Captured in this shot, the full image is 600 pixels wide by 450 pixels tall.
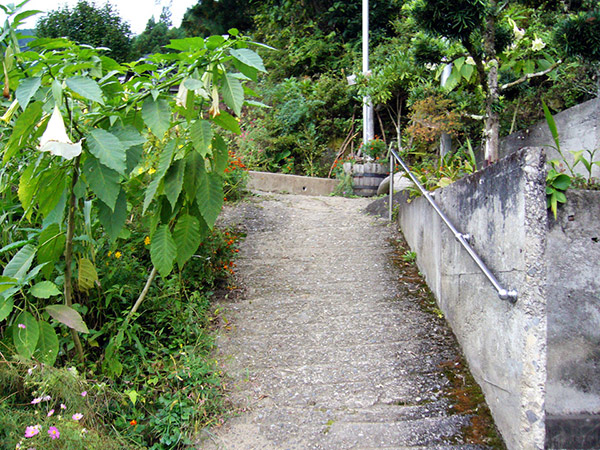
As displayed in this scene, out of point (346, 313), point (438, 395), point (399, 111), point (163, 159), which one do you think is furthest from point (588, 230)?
point (399, 111)

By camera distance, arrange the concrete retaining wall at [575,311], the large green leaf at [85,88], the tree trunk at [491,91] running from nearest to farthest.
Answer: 1. the large green leaf at [85,88]
2. the concrete retaining wall at [575,311]
3. the tree trunk at [491,91]

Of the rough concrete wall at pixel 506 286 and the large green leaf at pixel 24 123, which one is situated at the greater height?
the large green leaf at pixel 24 123

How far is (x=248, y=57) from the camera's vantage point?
7.04 feet

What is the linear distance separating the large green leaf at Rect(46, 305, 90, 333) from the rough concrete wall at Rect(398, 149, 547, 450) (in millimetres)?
2146

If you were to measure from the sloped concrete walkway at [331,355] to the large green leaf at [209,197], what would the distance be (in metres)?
1.23

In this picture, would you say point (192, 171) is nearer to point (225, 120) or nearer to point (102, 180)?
point (225, 120)

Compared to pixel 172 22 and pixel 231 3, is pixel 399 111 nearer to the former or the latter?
pixel 231 3

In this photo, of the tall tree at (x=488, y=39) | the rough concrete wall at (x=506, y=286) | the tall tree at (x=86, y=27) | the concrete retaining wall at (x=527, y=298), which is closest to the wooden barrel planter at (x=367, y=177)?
the tall tree at (x=488, y=39)

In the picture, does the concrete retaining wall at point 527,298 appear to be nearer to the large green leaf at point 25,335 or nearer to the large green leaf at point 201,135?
the large green leaf at point 201,135

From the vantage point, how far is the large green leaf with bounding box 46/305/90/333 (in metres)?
2.47

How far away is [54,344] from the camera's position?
2.52 m

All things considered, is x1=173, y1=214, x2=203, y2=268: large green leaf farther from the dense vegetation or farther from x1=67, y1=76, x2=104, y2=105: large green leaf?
x1=67, y1=76, x2=104, y2=105: large green leaf

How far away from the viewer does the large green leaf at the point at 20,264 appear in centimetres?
245

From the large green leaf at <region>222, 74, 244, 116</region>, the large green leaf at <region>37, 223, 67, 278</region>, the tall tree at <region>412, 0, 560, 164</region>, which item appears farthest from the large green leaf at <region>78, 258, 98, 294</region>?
the tall tree at <region>412, 0, 560, 164</region>
